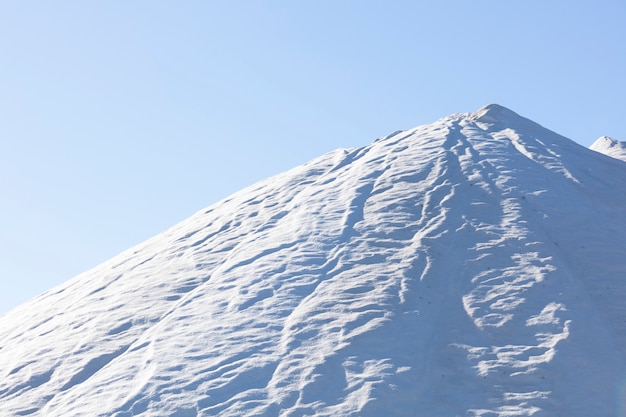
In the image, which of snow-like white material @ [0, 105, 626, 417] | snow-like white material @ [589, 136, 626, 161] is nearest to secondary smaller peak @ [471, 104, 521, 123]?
snow-like white material @ [0, 105, 626, 417]

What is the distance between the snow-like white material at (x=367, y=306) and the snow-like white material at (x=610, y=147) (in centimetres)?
565

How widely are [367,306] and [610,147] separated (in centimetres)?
1503

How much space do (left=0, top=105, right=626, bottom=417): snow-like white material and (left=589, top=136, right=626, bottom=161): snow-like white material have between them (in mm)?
5647

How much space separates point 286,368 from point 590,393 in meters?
3.93

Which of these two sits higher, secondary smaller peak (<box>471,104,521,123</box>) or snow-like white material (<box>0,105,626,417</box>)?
secondary smaller peak (<box>471,104,521,123</box>)

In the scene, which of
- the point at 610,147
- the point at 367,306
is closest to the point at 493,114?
the point at 610,147

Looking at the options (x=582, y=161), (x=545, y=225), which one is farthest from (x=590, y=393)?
(x=582, y=161)

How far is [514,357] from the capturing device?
1152cm

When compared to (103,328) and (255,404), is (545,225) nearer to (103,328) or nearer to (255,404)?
(255,404)

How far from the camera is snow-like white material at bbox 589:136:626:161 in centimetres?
2430

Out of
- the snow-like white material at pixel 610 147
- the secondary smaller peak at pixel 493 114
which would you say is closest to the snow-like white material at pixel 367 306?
the secondary smaller peak at pixel 493 114

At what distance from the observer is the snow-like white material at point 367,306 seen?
439 inches

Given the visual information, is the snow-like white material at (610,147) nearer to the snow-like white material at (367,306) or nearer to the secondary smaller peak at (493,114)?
the secondary smaller peak at (493,114)

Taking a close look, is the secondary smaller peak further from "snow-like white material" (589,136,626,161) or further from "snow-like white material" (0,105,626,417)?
"snow-like white material" (589,136,626,161)
